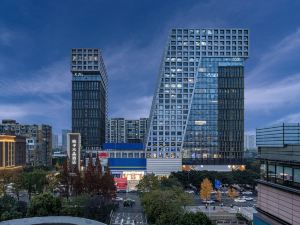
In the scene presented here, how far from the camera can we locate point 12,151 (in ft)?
391

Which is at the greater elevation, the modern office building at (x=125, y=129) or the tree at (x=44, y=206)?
the modern office building at (x=125, y=129)

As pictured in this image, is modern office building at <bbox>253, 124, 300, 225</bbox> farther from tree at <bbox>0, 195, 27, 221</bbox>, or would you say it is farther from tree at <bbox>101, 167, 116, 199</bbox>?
tree at <bbox>101, 167, 116, 199</bbox>

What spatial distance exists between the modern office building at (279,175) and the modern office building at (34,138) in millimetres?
126873

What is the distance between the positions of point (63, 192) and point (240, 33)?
76155 millimetres

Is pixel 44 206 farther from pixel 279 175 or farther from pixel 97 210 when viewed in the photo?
pixel 279 175

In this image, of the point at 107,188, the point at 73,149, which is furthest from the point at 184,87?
the point at 107,188

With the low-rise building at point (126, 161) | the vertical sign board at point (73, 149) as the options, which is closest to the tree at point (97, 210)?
the vertical sign board at point (73, 149)

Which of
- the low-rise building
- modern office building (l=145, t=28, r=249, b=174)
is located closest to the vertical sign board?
the low-rise building

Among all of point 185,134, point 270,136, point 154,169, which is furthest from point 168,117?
point 270,136

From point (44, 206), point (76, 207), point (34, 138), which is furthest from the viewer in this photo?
point (34, 138)

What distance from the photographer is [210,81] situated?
113 m

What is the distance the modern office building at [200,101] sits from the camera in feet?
366

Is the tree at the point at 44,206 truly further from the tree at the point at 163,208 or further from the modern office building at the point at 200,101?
the modern office building at the point at 200,101

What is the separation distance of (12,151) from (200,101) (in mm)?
63491
